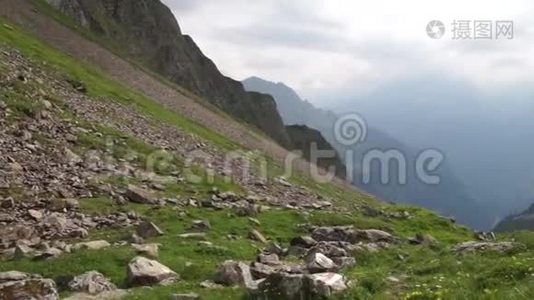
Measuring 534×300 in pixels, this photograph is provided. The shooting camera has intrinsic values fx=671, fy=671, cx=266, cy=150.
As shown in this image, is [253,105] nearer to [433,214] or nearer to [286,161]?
[286,161]

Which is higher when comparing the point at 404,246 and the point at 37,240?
the point at 404,246

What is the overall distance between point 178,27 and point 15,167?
412ft

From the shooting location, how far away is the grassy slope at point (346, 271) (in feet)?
56.3

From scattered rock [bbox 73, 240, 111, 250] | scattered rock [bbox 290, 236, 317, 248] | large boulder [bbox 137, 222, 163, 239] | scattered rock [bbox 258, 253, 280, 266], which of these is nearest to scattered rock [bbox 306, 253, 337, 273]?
scattered rock [bbox 258, 253, 280, 266]

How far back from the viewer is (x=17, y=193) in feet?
110

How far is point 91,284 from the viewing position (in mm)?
20844

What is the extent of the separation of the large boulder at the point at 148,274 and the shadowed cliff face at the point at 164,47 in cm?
10490

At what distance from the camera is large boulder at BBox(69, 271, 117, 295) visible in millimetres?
20578

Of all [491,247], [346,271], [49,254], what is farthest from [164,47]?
[346,271]

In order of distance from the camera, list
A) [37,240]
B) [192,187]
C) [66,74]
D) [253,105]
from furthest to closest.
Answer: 1. [253,105]
2. [66,74]
3. [192,187]
4. [37,240]

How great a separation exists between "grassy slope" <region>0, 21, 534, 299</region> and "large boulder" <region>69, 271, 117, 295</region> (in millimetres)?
887

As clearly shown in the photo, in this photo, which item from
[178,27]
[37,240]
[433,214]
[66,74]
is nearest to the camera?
[37,240]

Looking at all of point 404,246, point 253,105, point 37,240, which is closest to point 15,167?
point 37,240

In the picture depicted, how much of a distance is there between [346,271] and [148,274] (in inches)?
252
